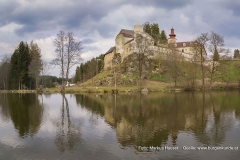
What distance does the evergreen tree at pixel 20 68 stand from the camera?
6267 centimetres

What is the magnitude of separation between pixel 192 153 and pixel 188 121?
249 inches

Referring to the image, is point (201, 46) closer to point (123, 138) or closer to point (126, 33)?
point (126, 33)

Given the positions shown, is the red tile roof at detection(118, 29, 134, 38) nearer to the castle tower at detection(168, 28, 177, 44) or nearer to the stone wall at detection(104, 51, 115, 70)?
the stone wall at detection(104, 51, 115, 70)

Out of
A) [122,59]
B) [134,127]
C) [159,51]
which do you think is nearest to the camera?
[134,127]

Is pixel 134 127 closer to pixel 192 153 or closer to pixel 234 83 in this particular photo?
pixel 192 153

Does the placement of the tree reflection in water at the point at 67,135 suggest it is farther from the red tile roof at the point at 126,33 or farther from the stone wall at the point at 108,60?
the stone wall at the point at 108,60

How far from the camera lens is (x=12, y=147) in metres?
10.4

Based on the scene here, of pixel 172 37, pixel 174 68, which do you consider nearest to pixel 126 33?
pixel 172 37

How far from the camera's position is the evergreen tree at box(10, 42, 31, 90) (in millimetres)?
62669

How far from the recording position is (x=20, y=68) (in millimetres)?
63719

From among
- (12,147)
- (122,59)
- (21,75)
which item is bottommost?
(12,147)

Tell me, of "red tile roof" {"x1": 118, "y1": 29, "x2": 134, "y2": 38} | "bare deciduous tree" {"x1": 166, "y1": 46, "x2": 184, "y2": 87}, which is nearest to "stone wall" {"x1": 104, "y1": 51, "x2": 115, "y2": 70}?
"red tile roof" {"x1": 118, "y1": 29, "x2": 134, "y2": 38}

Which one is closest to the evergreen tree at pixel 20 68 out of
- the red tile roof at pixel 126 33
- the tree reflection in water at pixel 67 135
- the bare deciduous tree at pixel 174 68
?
the red tile roof at pixel 126 33

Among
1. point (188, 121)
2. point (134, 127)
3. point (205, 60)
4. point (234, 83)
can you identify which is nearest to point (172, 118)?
point (188, 121)
